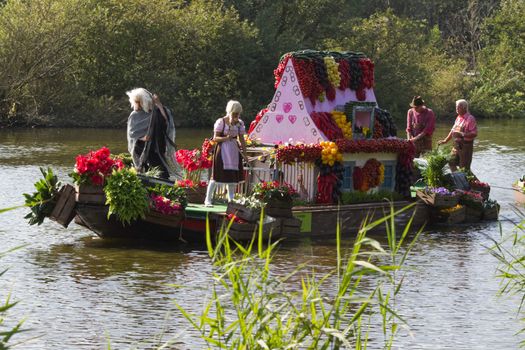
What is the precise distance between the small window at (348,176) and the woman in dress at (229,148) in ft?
6.84

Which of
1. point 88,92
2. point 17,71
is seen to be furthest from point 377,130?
point 88,92

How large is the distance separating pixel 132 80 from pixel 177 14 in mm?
3410

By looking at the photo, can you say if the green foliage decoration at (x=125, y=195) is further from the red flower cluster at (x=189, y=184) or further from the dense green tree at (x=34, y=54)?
the dense green tree at (x=34, y=54)

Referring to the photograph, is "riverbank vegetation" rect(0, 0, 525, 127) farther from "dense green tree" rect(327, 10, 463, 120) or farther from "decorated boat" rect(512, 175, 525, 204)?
"decorated boat" rect(512, 175, 525, 204)

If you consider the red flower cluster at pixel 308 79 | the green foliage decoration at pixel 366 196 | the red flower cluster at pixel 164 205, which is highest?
the red flower cluster at pixel 308 79

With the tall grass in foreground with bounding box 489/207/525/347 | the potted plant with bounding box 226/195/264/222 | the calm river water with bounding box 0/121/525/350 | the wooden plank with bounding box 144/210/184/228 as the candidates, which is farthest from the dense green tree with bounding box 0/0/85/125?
the potted plant with bounding box 226/195/264/222

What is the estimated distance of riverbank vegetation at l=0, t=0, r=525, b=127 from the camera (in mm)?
44188

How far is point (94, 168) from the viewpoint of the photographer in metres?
16.0

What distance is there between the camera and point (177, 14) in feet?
161

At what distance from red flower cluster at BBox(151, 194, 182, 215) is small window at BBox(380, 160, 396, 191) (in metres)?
4.28

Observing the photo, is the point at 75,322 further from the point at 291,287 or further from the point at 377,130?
the point at 377,130

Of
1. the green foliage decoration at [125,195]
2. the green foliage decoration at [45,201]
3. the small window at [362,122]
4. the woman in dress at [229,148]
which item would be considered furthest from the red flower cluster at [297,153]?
the green foliage decoration at [45,201]

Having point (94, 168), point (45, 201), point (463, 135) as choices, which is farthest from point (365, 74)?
point (45, 201)

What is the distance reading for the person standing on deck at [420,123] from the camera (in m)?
21.8
